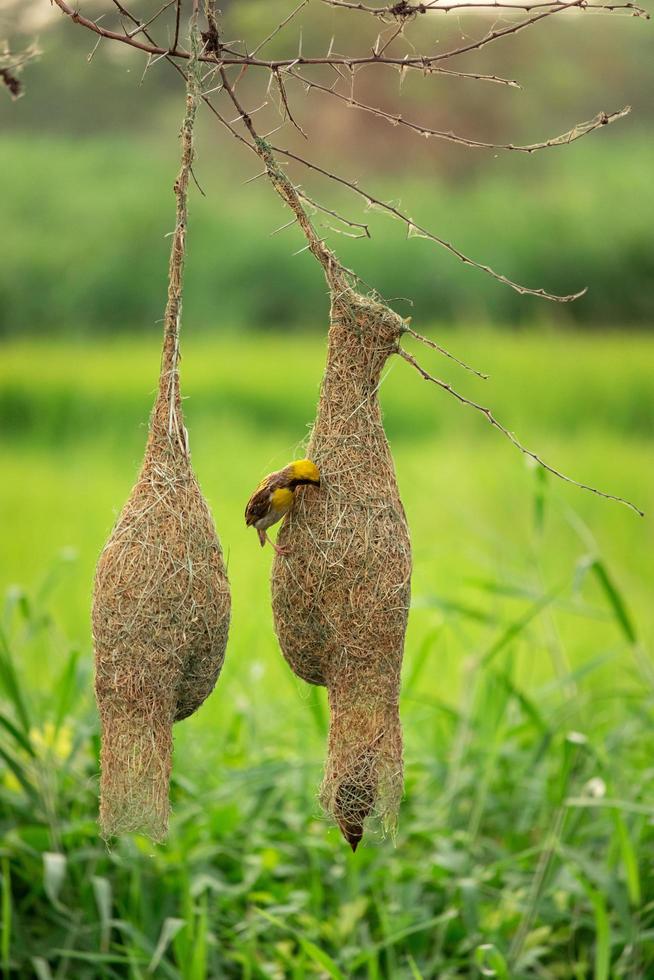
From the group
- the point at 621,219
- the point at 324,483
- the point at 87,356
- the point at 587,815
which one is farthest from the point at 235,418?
the point at 324,483

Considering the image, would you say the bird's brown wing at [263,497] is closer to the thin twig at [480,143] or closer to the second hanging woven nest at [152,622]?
the second hanging woven nest at [152,622]

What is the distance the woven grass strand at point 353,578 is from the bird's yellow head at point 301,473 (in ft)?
0.08

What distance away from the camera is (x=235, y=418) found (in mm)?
7785

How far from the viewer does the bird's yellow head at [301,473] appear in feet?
5.89

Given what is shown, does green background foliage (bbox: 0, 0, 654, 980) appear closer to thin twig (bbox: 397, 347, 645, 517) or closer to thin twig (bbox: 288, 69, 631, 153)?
thin twig (bbox: 397, 347, 645, 517)

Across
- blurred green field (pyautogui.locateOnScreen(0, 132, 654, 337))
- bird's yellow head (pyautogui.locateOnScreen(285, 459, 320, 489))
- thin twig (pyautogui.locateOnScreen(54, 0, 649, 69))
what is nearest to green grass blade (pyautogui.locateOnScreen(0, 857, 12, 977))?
bird's yellow head (pyautogui.locateOnScreen(285, 459, 320, 489))

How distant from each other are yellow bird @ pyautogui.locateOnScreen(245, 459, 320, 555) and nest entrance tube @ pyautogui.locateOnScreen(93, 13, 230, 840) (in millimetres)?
89

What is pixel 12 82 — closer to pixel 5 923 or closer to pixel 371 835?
pixel 371 835

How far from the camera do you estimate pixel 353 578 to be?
5.93ft

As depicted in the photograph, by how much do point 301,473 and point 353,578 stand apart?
7.9 inches

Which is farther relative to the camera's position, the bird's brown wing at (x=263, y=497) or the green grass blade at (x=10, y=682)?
the green grass blade at (x=10, y=682)

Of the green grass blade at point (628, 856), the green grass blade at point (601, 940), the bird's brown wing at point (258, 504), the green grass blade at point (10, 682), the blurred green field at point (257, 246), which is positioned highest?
the blurred green field at point (257, 246)

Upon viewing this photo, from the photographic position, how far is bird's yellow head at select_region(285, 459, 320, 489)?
1795 mm

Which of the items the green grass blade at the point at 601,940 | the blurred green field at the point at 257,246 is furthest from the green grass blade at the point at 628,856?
the blurred green field at the point at 257,246
